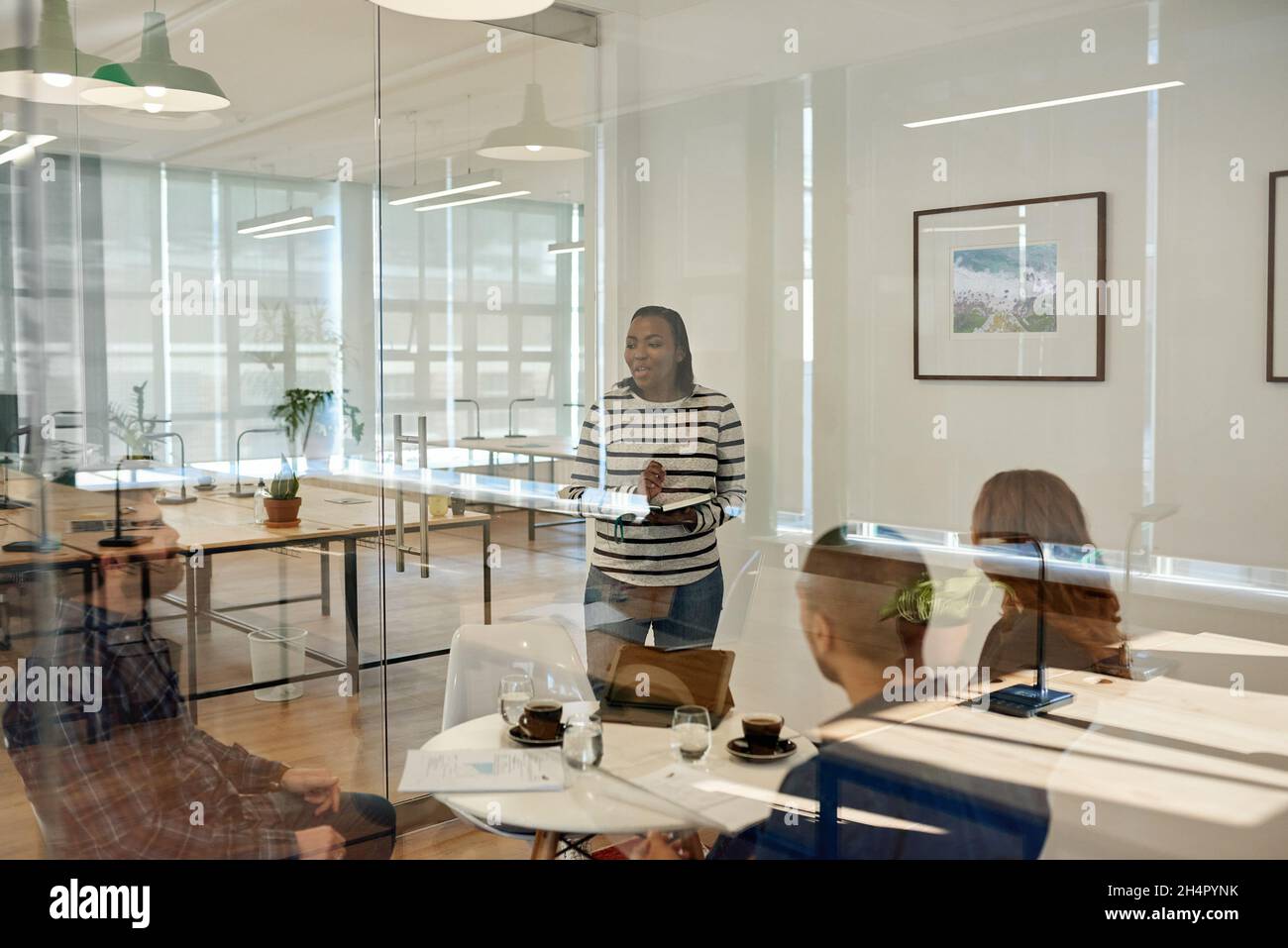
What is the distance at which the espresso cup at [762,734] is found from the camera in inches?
66.5

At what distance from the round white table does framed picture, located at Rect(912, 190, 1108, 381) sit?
1567 mm

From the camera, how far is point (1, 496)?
2.55m

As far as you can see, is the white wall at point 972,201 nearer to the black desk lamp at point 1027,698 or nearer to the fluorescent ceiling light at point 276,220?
the black desk lamp at point 1027,698

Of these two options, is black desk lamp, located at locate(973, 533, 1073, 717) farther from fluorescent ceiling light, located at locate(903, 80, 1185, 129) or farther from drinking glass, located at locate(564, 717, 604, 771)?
fluorescent ceiling light, located at locate(903, 80, 1185, 129)

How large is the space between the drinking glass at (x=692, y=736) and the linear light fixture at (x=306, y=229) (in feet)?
5.58

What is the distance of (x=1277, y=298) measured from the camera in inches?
102

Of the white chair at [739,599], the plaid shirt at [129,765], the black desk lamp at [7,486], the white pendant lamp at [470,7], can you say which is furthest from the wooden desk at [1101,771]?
the black desk lamp at [7,486]

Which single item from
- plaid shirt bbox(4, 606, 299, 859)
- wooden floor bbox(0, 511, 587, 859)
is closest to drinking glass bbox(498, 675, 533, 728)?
plaid shirt bbox(4, 606, 299, 859)

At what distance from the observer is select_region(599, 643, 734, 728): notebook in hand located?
1914 millimetres

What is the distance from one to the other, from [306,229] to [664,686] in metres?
1.50
